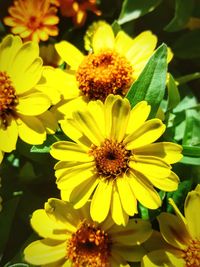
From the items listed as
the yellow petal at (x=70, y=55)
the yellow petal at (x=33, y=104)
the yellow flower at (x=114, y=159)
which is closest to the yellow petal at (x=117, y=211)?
the yellow flower at (x=114, y=159)

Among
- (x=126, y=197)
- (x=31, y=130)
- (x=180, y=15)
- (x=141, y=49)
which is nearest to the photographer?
(x=126, y=197)

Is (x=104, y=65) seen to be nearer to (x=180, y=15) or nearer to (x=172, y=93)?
(x=172, y=93)

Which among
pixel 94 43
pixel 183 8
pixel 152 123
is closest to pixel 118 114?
pixel 152 123

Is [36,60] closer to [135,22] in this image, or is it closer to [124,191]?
[124,191]

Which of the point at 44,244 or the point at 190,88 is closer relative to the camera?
the point at 44,244

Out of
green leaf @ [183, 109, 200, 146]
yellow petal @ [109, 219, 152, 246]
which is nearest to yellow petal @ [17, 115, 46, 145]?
yellow petal @ [109, 219, 152, 246]

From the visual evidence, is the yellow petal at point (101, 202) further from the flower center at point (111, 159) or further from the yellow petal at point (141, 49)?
the yellow petal at point (141, 49)

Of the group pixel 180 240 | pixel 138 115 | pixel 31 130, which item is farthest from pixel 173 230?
pixel 31 130
